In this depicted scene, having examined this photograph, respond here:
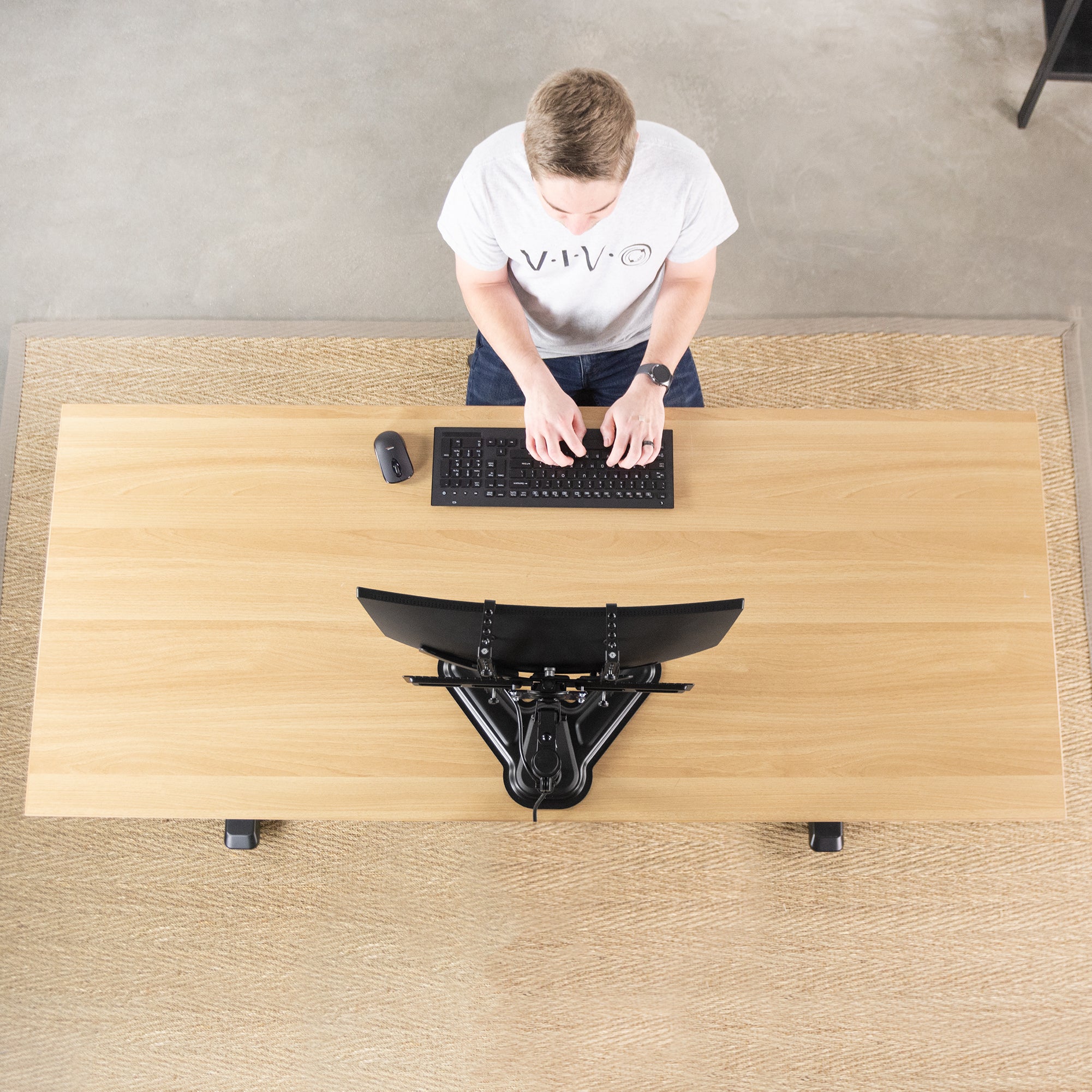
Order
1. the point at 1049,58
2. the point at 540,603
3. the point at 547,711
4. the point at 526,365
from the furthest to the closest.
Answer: the point at 1049,58, the point at 526,365, the point at 540,603, the point at 547,711

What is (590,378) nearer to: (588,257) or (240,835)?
(588,257)

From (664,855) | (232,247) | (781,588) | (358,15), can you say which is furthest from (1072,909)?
(358,15)

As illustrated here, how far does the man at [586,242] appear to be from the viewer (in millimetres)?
1062

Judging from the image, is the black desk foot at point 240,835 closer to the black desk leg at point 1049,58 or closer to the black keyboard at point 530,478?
the black keyboard at point 530,478

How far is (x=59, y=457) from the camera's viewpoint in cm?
126

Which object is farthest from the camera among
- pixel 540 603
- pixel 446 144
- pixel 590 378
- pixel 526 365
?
pixel 446 144

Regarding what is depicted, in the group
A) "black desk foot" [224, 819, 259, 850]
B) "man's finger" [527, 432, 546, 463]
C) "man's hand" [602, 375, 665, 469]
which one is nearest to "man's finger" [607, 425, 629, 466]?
"man's hand" [602, 375, 665, 469]

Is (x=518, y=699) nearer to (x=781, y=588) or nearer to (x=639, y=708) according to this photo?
(x=639, y=708)

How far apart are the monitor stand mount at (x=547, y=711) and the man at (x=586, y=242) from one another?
371 mm

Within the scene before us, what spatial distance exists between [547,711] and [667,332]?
71 cm

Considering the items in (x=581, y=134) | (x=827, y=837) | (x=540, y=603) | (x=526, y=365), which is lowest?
(x=827, y=837)

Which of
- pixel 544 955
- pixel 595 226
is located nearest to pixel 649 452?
pixel 595 226

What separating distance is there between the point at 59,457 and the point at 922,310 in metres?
2.05

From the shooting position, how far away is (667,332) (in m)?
1.38
